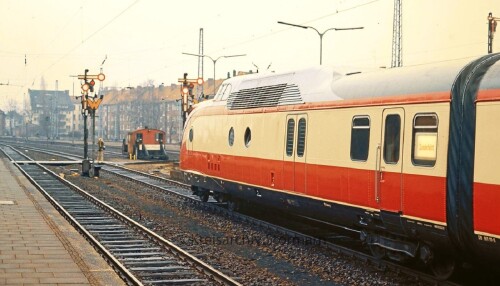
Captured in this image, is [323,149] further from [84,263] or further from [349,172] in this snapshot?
[84,263]

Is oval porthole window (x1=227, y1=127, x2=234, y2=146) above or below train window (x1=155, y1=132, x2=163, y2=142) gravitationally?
above

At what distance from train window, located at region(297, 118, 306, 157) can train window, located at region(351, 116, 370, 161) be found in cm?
223

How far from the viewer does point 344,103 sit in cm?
1463

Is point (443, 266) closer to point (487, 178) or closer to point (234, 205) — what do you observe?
point (487, 178)

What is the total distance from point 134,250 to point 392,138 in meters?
6.91

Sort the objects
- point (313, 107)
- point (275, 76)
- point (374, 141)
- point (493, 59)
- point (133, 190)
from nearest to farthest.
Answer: point (493, 59) < point (374, 141) < point (313, 107) < point (275, 76) < point (133, 190)

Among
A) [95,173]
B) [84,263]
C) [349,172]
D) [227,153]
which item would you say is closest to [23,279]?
[84,263]

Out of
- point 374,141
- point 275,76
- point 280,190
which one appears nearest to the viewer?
point 374,141

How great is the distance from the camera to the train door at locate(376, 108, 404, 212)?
1259cm

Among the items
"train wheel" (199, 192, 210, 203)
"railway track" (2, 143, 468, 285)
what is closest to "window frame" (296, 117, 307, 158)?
"railway track" (2, 143, 468, 285)

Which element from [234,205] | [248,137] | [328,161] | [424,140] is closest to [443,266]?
[424,140]

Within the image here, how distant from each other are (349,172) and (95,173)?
27919 mm

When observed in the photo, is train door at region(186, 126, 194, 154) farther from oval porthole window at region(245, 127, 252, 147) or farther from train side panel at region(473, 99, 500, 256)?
train side panel at region(473, 99, 500, 256)

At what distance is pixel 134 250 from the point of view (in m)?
16.3
